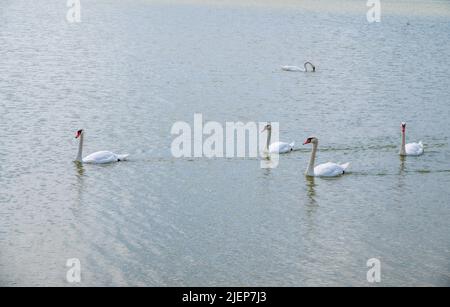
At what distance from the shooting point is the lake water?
39.0 ft

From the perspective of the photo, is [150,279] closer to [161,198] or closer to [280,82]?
[161,198]

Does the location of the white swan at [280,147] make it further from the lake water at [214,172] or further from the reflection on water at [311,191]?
the reflection on water at [311,191]

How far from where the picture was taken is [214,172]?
1606 centimetres

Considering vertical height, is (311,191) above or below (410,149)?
below

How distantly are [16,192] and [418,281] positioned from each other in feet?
22.2

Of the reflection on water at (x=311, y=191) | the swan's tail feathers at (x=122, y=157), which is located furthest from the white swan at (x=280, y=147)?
the swan's tail feathers at (x=122, y=157)

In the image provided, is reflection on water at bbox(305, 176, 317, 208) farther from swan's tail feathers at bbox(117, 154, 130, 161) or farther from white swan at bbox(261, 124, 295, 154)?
swan's tail feathers at bbox(117, 154, 130, 161)

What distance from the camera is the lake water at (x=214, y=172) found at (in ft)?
39.0

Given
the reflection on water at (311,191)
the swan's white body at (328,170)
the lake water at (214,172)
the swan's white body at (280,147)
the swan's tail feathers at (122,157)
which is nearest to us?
the lake water at (214,172)

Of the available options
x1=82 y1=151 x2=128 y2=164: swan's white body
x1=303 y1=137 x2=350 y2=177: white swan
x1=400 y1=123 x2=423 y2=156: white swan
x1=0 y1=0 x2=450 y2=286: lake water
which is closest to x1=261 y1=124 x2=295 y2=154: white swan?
x1=0 y1=0 x2=450 y2=286: lake water

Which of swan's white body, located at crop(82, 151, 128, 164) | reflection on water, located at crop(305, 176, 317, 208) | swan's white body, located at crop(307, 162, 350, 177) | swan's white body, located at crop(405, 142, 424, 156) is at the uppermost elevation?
swan's white body, located at crop(405, 142, 424, 156)

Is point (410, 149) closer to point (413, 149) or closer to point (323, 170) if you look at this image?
point (413, 149)

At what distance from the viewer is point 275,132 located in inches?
755

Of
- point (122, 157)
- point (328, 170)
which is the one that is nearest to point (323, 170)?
point (328, 170)
